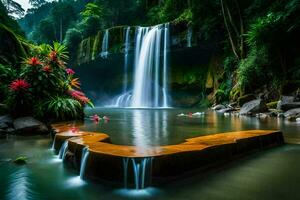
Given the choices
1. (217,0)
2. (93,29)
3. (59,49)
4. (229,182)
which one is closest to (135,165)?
(229,182)

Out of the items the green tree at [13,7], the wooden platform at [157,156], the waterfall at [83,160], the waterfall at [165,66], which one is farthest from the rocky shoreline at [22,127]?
the green tree at [13,7]

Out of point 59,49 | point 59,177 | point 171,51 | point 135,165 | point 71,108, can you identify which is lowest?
point 59,177

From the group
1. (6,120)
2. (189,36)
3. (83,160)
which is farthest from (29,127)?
(189,36)

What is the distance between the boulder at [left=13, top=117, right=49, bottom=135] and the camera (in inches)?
282

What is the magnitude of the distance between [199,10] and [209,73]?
542 cm

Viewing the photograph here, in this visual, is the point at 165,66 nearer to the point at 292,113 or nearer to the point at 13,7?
the point at 292,113

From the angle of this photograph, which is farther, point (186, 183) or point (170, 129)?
point (170, 129)

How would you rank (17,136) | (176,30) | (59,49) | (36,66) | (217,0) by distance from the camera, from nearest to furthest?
(17,136), (36,66), (59,49), (217,0), (176,30)

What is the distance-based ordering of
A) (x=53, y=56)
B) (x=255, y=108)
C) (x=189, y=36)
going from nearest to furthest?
(x=53, y=56)
(x=255, y=108)
(x=189, y=36)

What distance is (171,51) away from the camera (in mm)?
24656

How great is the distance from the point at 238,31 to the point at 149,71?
9.01 metres

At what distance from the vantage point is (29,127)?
283 inches

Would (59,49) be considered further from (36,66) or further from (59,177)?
(59,177)

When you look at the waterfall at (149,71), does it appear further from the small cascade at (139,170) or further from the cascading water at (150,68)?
the small cascade at (139,170)
